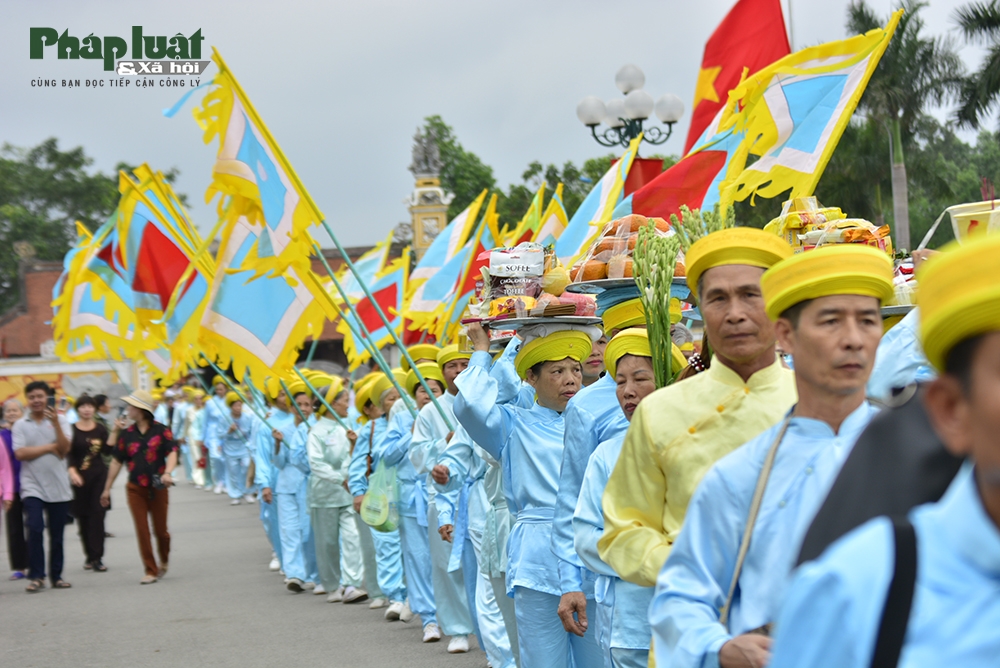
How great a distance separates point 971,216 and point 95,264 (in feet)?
41.0

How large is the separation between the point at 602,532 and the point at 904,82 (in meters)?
27.9

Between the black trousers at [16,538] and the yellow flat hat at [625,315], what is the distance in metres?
10.7

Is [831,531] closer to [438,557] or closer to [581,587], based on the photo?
[581,587]

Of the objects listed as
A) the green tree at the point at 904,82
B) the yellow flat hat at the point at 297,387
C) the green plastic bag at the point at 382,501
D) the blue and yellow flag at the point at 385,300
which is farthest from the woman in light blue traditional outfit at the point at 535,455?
the green tree at the point at 904,82

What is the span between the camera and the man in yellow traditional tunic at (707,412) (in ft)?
10.9

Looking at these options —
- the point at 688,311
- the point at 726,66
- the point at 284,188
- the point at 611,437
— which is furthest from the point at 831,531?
the point at 726,66

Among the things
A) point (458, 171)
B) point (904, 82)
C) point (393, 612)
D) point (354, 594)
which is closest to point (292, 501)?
point (354, 594)

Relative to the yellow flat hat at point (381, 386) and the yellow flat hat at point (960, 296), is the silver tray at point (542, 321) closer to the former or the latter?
the yellow flat hat at point (960, 296)

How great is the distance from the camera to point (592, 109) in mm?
16906

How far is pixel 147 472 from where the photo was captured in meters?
14.1

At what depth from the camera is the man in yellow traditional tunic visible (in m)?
3.32

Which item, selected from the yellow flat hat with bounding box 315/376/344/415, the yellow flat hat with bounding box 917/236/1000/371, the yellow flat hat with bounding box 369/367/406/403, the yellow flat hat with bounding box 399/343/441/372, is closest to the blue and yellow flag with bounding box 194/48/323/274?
the yellow flat hat with bounding box 399/343/441/372

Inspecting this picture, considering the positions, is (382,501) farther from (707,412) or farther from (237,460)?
(237,460)

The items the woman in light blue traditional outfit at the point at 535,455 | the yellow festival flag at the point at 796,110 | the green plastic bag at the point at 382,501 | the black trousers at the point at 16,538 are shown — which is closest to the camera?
the woman in light blue traditional outfit at the point at 535,455
